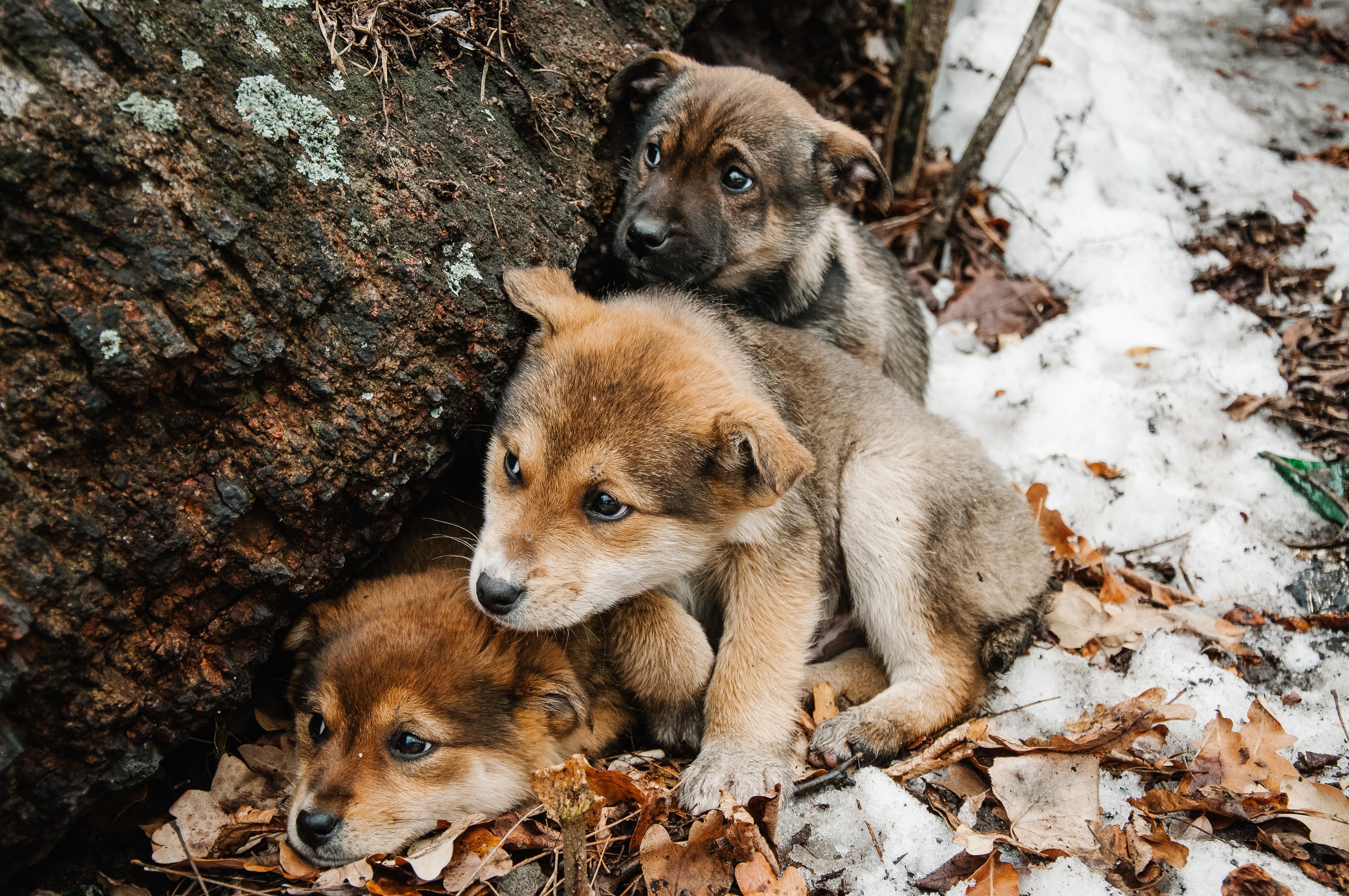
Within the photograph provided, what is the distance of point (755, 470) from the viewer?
361 cm

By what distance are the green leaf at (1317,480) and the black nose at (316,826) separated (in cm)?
508

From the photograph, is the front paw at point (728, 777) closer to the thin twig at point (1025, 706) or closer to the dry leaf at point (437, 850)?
the dry leaf at point (437, 850)

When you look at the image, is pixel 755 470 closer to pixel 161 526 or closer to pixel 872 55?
pixel 161 526

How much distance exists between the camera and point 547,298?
378 centimetres

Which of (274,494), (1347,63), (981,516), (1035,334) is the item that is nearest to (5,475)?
(274,494)

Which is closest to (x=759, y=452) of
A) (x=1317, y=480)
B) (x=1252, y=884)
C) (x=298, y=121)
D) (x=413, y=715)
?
(x=413, y=715)

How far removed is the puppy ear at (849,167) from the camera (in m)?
5.06

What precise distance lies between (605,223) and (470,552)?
190 centimetres

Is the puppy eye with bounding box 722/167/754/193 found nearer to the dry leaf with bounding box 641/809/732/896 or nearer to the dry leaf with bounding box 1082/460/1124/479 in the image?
the dry leaf with bounding box 1082/460/1124/479

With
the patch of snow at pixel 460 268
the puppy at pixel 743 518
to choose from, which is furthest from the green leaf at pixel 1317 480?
the patch of snow at pixel 460 268

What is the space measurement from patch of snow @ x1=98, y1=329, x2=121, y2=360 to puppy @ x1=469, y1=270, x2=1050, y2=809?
1.33m

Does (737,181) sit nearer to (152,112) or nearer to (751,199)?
(751,199)

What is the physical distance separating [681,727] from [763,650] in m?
0.51

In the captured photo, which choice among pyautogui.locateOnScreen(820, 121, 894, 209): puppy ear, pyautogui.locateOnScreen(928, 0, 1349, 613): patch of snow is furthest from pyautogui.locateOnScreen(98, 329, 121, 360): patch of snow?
pyautogui.locateOnScreen(928, 0, 1349, 613): patch of snow
